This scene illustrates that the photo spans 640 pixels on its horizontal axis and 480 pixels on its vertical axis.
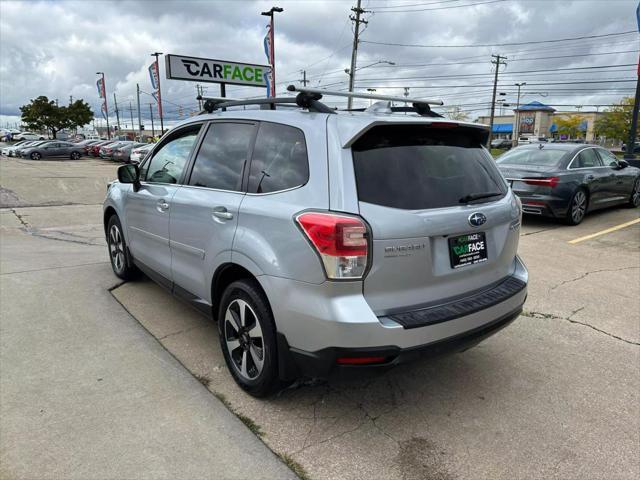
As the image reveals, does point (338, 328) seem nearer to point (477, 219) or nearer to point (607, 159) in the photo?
point (477, 219)

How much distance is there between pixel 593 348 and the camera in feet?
12.6

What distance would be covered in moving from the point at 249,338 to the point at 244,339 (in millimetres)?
66

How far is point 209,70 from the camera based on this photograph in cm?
994

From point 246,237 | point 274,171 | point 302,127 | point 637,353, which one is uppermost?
point 302,127

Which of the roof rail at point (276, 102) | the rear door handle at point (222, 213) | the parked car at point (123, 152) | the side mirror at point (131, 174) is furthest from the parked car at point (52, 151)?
the rear door handle at point (222, 213)

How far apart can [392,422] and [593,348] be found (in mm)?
2049

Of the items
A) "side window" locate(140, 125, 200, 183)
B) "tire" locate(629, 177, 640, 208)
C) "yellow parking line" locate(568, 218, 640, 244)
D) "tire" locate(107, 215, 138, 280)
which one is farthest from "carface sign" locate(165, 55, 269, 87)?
"tire" locate(629, 177, 640, 208)

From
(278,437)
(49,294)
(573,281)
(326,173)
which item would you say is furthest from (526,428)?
(49,294)

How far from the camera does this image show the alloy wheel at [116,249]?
5172 millimetres

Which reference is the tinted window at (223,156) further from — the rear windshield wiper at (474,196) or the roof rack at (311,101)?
the rear windshield wiper at (474,196)

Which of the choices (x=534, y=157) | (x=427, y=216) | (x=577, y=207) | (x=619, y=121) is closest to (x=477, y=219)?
(x=427, y=216)

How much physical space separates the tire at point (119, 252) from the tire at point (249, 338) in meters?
2.27

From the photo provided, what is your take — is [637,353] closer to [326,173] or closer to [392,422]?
[392,422]

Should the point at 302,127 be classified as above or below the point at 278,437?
above
